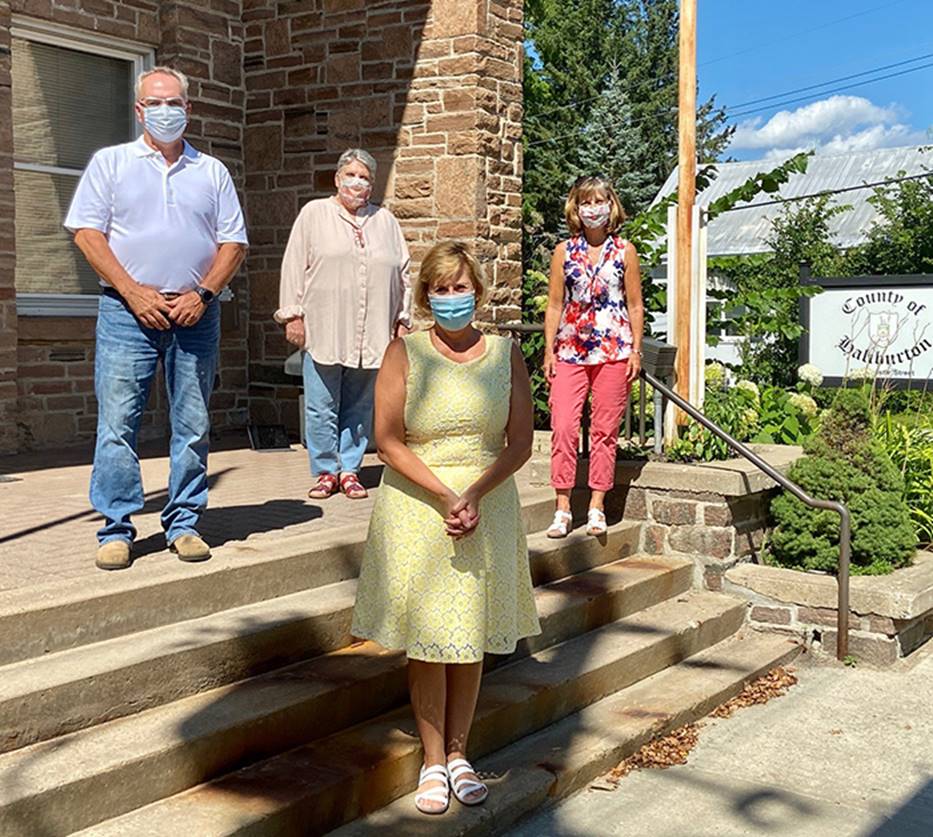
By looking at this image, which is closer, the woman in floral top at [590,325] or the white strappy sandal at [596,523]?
the woman in floral top at [590,325]

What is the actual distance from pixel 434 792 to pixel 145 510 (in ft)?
8.29

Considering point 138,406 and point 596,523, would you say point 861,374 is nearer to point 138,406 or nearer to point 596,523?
point 596,523

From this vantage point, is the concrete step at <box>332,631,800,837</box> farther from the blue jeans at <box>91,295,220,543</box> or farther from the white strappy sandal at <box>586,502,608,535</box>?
the blue jeans at <box>91,295,220,543</box>

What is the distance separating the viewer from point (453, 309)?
374 centimetres

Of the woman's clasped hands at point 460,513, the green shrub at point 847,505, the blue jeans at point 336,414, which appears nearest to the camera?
the woman's clasped hands at point 460,513

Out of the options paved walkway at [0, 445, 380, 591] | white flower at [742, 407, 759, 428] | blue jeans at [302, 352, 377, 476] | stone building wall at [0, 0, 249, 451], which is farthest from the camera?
stone building wall at [0, 0, 249, 451]

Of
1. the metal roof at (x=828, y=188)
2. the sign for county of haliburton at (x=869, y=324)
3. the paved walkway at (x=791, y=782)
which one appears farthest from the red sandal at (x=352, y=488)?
the metal roof at (x=828, y=188)

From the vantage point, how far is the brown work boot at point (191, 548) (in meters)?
4.47

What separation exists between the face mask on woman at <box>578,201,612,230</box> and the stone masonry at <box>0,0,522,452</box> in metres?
2.86

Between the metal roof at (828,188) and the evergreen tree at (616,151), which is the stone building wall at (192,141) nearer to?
the metal roof at (828,188)

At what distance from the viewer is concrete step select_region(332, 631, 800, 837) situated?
3734 millimetres

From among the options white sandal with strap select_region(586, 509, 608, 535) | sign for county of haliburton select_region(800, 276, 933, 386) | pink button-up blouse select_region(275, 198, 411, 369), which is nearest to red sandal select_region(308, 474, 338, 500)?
pink button-up blouse select_region(275, 198, 411, 369)

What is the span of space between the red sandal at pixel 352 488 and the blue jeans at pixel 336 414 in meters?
0.07

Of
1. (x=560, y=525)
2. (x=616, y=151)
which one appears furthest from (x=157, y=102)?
(x=616, y=151)
